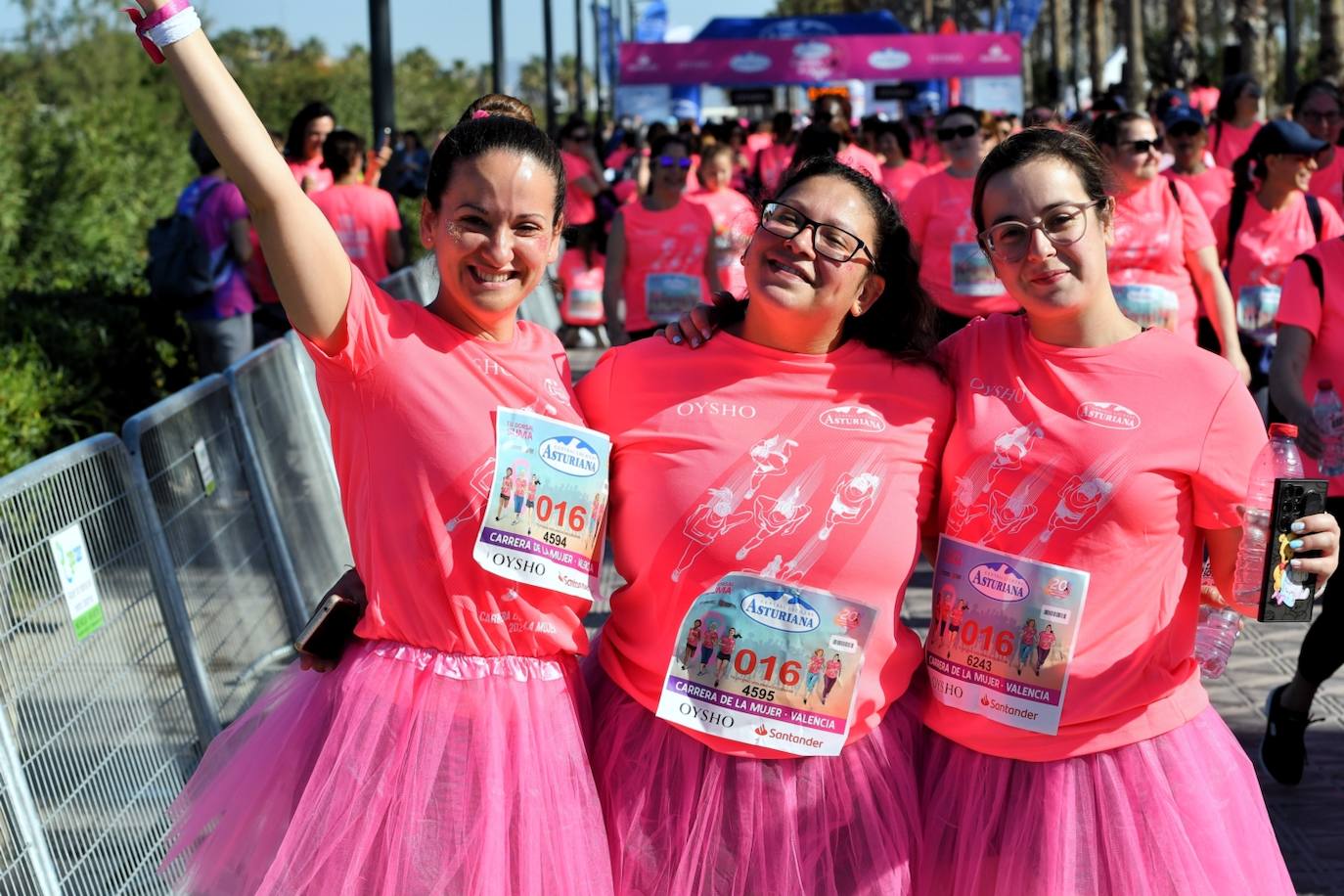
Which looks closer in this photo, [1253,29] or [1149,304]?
[1149,304]

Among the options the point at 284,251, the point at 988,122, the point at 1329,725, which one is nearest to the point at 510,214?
the point at 284,251

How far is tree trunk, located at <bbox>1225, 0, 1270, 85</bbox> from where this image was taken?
2562cm

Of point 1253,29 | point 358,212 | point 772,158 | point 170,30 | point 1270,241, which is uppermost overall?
point 170,30

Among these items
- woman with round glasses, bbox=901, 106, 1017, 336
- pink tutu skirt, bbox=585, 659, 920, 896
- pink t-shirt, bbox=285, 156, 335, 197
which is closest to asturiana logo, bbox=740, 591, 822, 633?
pink tutu skirt, bbox=585, 659, 920, 896

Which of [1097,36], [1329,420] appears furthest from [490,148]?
[1097,36]

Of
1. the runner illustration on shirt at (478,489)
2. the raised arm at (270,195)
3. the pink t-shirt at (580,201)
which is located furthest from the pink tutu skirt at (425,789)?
the pink t-shirt at (580,201)

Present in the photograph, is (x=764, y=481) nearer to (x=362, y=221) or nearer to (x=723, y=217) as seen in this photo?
(x=362, y=221)

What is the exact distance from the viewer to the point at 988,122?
44.1 ft

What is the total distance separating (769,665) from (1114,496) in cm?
71

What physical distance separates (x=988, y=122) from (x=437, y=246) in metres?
11.0

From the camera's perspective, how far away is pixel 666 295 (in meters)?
9.36

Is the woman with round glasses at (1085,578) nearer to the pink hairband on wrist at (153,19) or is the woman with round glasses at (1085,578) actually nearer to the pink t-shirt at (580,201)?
the pink hairband on wrist at (153,19)

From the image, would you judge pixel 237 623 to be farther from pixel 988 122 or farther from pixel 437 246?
pixel 988 122

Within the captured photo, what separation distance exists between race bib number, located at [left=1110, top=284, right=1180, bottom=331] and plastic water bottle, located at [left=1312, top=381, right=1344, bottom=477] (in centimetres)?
189
